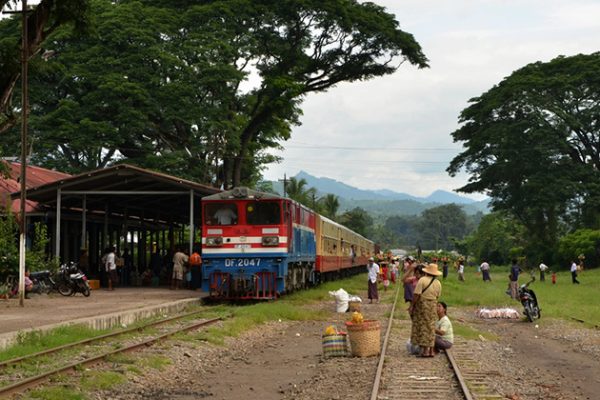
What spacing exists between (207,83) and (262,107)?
3817 millimetres

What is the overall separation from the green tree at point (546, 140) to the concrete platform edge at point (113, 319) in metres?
35.2

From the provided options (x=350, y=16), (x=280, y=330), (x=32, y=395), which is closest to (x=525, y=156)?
(x=350, y=16)

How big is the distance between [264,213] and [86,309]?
5.69m

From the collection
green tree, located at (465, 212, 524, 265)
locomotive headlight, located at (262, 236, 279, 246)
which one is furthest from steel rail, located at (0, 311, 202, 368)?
green tree, located at (465, 212, 524, 265)

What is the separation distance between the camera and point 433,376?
1106 centimetres

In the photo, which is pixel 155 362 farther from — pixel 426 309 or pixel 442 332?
pixel 442 332

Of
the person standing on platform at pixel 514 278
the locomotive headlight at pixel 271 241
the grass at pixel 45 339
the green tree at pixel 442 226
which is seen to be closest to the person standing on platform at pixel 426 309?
the grass at pixel 45 339

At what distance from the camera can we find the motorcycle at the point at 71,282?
2478 centimetres

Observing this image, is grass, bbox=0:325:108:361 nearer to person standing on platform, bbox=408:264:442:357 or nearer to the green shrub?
person standing on platform, bbox=408:264:442:357

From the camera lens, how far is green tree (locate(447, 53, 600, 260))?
5203 cm

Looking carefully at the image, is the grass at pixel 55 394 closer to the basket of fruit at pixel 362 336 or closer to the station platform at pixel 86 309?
the station platform at pixel 86 309

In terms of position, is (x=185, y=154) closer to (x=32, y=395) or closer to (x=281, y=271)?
(x=281, y=271)

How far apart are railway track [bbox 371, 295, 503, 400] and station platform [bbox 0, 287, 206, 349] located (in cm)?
564

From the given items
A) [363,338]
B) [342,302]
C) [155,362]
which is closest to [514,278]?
[342,302]
